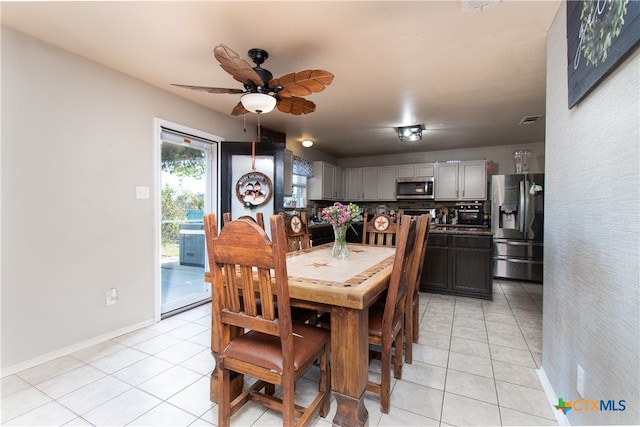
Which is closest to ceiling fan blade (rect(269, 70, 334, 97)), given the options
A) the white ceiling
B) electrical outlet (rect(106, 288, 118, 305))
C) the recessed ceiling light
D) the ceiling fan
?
the ceiling fan

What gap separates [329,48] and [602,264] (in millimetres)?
2108

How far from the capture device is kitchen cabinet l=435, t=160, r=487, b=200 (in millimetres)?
5230

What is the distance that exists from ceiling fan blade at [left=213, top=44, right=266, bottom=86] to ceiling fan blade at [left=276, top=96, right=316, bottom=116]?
319 millimetres

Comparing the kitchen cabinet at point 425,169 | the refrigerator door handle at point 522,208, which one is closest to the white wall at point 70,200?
the kitchen cabinet at point 425,169

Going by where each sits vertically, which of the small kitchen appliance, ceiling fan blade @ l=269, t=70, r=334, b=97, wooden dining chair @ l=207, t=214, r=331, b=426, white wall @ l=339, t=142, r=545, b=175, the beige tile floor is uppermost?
white wall @ l=339, t=142, r=545, b=175

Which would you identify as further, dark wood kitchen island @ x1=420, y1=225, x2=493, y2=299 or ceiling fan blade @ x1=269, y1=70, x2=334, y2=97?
dark wood kitchen island @ x1=420, y1=225, x2=493, y2=299

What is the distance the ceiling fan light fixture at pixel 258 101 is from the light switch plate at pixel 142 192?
4.91 feet

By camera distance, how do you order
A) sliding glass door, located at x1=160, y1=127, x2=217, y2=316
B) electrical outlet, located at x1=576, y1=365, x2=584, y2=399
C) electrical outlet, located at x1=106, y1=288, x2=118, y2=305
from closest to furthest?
electrical outlet, located at x1=576, y1=365, x2=584, y2=399, electrical outlet, located at x1=106, y1=288, x2=118, y2=305, sliding glass door, located at x1=160, y1=127, x2=217, y2=316

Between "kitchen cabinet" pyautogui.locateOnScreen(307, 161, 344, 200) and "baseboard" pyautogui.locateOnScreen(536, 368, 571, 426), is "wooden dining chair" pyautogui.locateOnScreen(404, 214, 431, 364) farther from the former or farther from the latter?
"kitchen cabinet" pyautogui.locateOnScreen(307, 161, 344, 200)

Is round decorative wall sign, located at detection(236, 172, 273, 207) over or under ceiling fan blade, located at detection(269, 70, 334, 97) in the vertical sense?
under

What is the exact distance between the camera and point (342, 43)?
6.93 feet

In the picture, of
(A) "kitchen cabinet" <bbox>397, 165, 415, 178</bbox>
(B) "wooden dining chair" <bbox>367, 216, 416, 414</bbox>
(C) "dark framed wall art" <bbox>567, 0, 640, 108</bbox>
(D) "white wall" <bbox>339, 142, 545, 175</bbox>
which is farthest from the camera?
(A) "kitchen cabinet" <bbox>397, 165, 415, 178</bbox>

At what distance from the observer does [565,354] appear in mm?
1521

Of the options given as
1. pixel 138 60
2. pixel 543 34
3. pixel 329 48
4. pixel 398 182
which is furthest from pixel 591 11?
pixel 398 182
